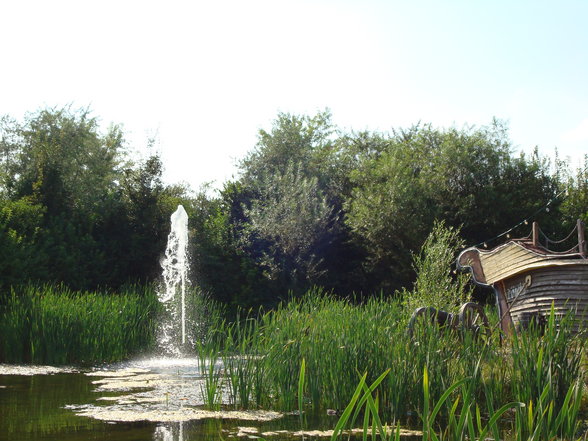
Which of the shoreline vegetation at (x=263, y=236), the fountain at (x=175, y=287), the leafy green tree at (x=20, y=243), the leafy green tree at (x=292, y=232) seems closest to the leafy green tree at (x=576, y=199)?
the shoreline vegetation at (x=263, y=236)

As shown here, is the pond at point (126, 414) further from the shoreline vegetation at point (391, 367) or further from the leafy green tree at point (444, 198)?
the leafy green tree at point (444, 198)

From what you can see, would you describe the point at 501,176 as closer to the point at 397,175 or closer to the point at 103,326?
the point at 397,175

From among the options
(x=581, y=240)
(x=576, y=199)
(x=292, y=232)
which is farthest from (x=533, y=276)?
(x=576, y=199)

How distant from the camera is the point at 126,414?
22.6 ft

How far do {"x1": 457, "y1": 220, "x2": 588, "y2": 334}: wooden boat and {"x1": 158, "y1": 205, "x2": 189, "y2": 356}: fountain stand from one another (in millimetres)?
5575

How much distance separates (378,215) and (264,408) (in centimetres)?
1195

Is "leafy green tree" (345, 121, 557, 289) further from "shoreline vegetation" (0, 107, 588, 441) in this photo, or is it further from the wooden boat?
the wooden boat

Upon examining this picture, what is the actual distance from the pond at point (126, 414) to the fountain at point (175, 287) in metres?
3.75

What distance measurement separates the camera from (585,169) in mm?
28078

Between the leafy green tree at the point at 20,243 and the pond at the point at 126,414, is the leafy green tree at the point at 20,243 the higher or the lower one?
the higher one

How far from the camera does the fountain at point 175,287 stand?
13750 mm

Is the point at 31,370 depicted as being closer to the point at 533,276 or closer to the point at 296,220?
the point at 533,276

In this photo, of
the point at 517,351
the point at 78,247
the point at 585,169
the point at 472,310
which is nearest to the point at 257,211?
the point at 78,247

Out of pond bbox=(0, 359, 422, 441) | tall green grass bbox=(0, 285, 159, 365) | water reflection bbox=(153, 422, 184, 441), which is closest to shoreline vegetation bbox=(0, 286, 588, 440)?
pond bbox=(0, 359, 422, 441)
